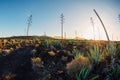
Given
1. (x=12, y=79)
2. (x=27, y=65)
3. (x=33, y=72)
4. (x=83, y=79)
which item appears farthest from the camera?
(x=27, y=65)

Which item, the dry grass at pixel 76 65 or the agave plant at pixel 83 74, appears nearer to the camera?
the agave plant at pixel 83 74

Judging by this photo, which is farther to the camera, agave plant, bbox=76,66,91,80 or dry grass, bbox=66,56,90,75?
dry grass, bbox=66,56,90,75

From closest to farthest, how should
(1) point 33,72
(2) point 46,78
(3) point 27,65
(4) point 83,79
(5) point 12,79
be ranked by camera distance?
(4) point 83,79
(2) point 46,78
(5) point 12,79
(1) point 33,72
(3) point 27,65

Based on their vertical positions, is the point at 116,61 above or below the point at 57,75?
above

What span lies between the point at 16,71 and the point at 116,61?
637cm

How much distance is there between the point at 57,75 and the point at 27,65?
3.97m

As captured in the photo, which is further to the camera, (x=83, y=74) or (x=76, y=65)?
(x=76, y=65)

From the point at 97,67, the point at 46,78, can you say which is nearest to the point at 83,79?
the point at 97,67

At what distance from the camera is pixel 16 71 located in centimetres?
1446

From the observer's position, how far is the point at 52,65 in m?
14.4

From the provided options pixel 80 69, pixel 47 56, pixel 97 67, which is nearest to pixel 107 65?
pixel 97 67

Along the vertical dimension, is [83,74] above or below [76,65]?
below

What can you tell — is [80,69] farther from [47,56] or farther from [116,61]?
[47,56]

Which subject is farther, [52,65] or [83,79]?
[52,65]
